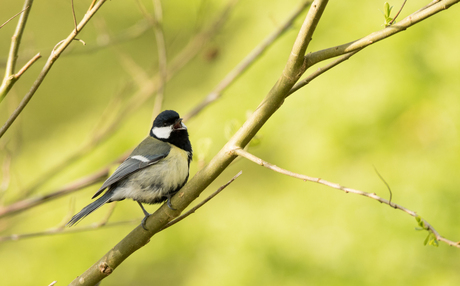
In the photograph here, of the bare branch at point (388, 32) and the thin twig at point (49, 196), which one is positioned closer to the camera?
the bare branch at point (388, 32)

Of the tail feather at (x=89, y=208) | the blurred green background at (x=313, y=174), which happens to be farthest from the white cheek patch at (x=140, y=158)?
the blurred green background at (x=313, y=174)

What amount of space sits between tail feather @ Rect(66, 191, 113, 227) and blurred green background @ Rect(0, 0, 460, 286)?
63 cm

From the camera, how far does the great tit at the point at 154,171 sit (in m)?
1.94

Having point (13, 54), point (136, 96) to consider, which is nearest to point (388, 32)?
point (13, 54)

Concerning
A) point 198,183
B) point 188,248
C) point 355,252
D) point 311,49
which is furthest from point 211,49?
point 198,183

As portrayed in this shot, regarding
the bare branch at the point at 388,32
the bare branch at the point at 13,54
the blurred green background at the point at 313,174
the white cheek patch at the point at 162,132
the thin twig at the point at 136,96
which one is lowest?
the blurred green background at the point at 313,174

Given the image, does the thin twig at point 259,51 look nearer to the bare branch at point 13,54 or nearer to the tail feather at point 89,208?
the tail feather at point 89,208

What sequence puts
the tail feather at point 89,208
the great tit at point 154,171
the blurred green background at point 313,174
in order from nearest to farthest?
the tail feather at point 89,208 < the great tit at point 154,171 < the blurred green background at point 313,174

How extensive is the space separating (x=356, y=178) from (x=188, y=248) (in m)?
1.36

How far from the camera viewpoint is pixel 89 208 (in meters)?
1.80

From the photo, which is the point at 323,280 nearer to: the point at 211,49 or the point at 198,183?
the point at 198,183

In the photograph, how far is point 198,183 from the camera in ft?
3.97

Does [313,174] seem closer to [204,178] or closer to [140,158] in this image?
[140,158]

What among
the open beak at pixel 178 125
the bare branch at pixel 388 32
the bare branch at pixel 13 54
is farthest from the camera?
the open beak at pixel 178 125
